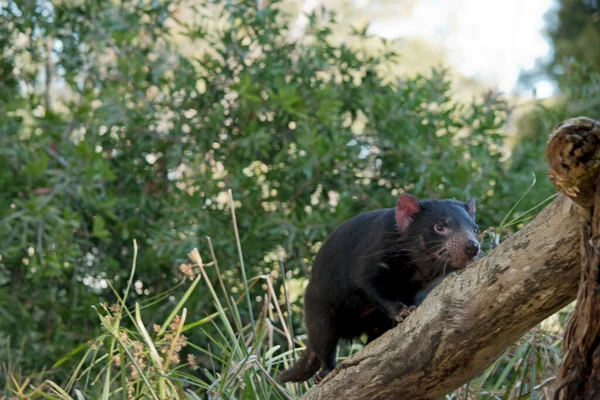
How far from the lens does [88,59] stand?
626 centimetres

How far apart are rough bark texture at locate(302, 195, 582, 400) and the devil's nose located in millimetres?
555

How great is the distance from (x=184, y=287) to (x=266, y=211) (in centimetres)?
80

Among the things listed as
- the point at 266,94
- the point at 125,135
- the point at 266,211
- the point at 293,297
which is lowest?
the point at 293,297

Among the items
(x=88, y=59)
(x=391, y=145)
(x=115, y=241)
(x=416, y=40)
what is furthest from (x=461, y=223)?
(x=416, y=40)

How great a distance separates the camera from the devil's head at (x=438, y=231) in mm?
→ 2953

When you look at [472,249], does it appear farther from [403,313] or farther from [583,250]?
[583,250]

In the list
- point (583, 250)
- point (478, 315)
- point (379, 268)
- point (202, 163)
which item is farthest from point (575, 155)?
point (202, 163)

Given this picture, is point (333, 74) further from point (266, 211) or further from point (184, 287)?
point (184, 287)

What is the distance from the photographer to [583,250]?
1.82 meters

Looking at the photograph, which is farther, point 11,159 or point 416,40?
point 416,40

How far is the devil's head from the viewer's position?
2953mm

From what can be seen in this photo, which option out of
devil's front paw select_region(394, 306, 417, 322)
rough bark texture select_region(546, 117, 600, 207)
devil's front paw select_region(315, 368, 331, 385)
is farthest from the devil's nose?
A: rough bark texture select_region(546, 117, 600, 207)

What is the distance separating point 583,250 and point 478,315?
424 mm

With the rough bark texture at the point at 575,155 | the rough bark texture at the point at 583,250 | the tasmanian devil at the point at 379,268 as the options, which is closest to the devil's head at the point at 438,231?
the tasmanian devil at the point at 379,268
